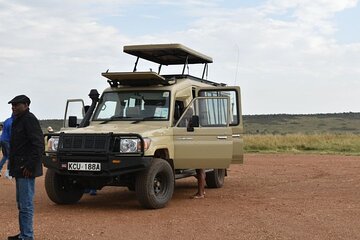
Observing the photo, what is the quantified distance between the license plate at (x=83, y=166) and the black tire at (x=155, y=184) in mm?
724

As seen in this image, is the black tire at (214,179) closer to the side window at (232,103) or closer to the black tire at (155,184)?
the side window at (232,103)

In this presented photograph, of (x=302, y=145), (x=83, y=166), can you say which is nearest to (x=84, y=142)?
(x=83, y=166)

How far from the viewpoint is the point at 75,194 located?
11.1 m

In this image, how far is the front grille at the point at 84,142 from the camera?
9828 millimetres

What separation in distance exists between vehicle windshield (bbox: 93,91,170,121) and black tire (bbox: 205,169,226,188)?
2.93 m

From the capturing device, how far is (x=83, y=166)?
988 centimetres

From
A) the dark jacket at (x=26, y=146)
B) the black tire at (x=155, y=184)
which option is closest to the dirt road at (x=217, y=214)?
the black tire at (x=155, y=184)

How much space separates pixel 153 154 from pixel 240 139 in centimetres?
Result: 290

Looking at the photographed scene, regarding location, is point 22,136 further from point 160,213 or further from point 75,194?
point 75,194

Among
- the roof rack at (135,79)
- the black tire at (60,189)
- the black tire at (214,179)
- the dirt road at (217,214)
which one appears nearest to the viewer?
the dirt road at (217,214)

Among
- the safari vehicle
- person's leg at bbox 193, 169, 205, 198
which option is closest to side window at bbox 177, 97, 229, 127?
the safari vehicle

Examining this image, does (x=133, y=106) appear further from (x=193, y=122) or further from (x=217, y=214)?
(x=217, y=214)

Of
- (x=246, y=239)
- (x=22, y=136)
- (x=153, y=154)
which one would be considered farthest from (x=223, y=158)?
(x=22, y=136)

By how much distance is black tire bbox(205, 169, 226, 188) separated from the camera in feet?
45.0
